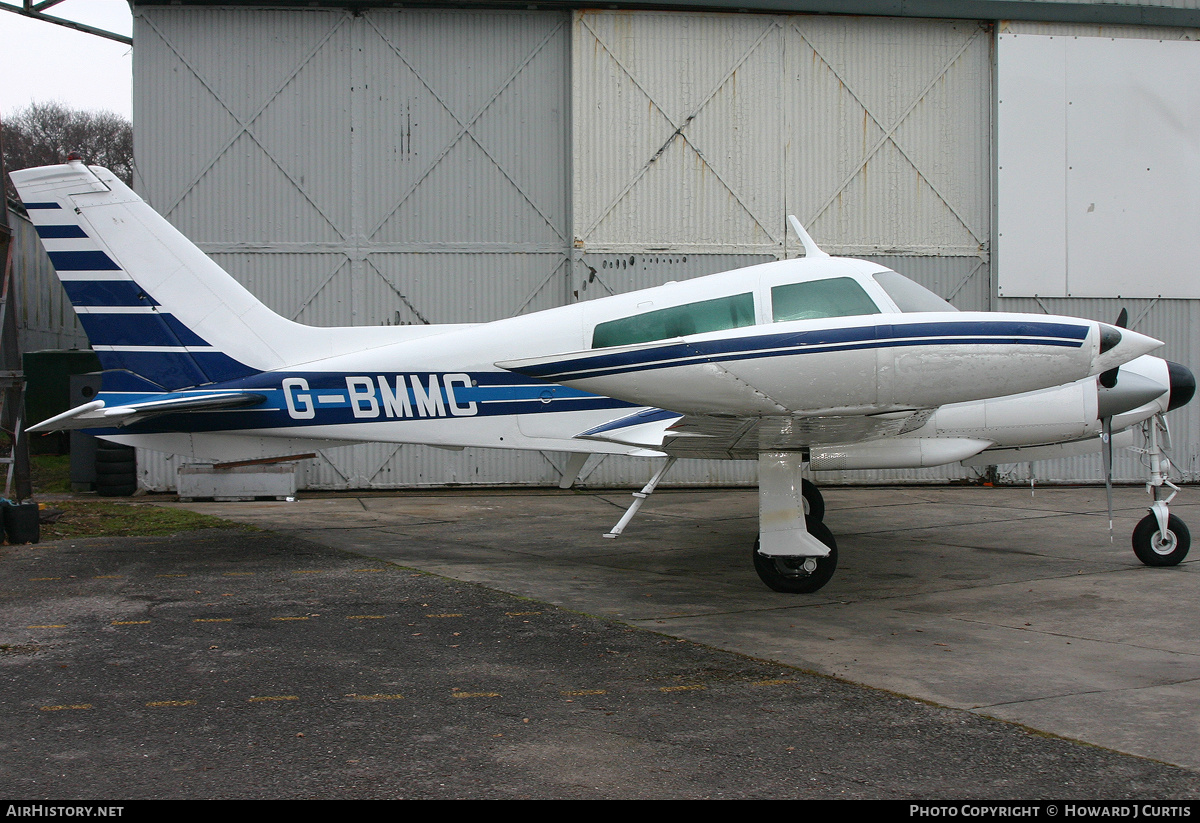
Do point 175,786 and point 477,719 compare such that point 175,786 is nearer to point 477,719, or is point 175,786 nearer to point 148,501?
point 477,719

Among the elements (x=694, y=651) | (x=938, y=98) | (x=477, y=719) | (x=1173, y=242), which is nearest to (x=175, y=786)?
(x=477, y=719)

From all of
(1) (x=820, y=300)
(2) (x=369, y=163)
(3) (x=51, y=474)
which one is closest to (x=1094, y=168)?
(1) (x=820, y=300)

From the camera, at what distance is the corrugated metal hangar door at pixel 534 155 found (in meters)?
13.8

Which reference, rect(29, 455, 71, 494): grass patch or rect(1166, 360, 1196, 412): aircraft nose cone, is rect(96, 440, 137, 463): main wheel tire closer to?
rect(29, 455, 71, 494): grass patch

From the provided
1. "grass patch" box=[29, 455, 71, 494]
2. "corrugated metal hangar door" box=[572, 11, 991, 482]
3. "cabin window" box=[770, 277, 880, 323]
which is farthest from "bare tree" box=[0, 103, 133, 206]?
"cabin window" box=[770, 277, 880, 323]

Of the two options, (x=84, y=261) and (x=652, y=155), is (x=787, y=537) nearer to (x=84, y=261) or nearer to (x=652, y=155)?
(x=84, y=261)

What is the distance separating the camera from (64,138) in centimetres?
3847

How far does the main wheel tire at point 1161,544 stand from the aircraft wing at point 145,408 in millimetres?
7519

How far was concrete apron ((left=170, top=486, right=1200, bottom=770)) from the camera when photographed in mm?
4410

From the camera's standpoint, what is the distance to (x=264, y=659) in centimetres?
496

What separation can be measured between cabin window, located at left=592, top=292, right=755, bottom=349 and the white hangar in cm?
739

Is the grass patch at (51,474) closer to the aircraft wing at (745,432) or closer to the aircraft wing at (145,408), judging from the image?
the aircraft wing at (145,408)

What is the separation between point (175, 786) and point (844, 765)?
2.44 metres

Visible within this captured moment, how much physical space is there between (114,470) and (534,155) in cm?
781
